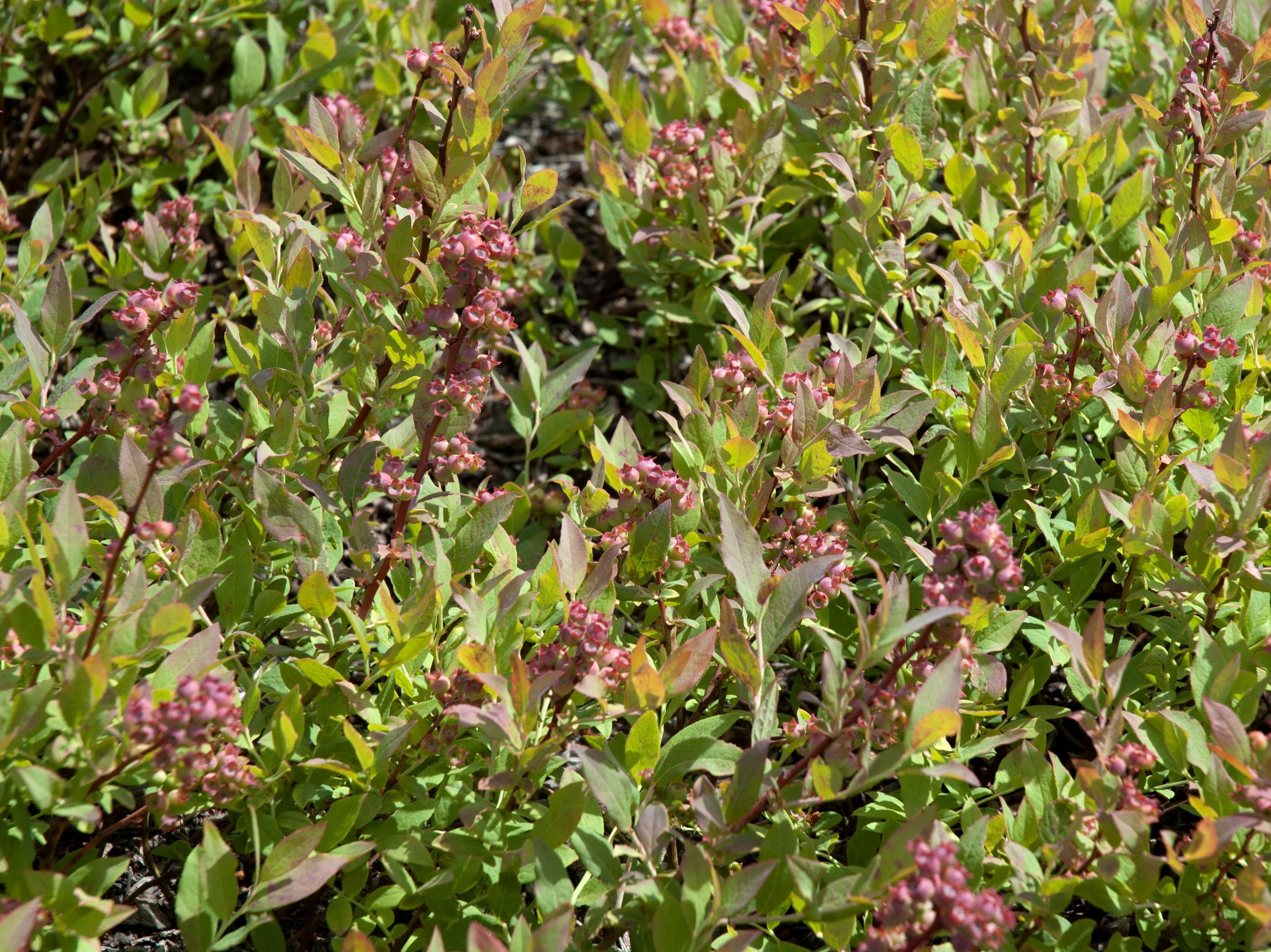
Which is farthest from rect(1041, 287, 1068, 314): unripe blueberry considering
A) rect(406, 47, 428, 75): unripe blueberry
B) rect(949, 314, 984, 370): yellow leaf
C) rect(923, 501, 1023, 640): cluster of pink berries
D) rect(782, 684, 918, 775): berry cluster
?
rect(406, 47, 428, 75): unripe blueberry

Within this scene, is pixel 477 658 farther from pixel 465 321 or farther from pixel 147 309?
pixel 147 309

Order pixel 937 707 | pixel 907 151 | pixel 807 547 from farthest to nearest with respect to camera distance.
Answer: pixel 907 151
pixel 807 547
pixel 937 707

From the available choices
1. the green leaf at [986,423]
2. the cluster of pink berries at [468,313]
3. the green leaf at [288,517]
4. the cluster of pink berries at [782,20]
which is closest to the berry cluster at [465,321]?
the cluster of pink berries at [468,313]

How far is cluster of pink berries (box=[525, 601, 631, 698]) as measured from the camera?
1.54 m

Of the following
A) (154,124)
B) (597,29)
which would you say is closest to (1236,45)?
(597,29)

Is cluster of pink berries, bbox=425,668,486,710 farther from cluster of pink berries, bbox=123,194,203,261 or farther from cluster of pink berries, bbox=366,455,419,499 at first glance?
cluster of pink berries, bbox=123,194,203,261

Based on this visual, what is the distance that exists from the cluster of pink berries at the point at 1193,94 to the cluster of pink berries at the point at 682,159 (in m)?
0.87

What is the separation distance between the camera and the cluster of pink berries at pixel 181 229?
97.7 inches

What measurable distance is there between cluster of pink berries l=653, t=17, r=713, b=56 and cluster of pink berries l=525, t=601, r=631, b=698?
1938mm

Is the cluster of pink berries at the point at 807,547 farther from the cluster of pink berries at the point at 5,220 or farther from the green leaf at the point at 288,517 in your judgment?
the cluster of pink berries at the point at 5,220

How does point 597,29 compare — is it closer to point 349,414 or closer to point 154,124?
point 154,124

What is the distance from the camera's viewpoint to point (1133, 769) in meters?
1.55

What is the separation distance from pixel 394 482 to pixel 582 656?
0.43 meters

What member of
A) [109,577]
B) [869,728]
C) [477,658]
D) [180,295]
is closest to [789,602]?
[869,728]
